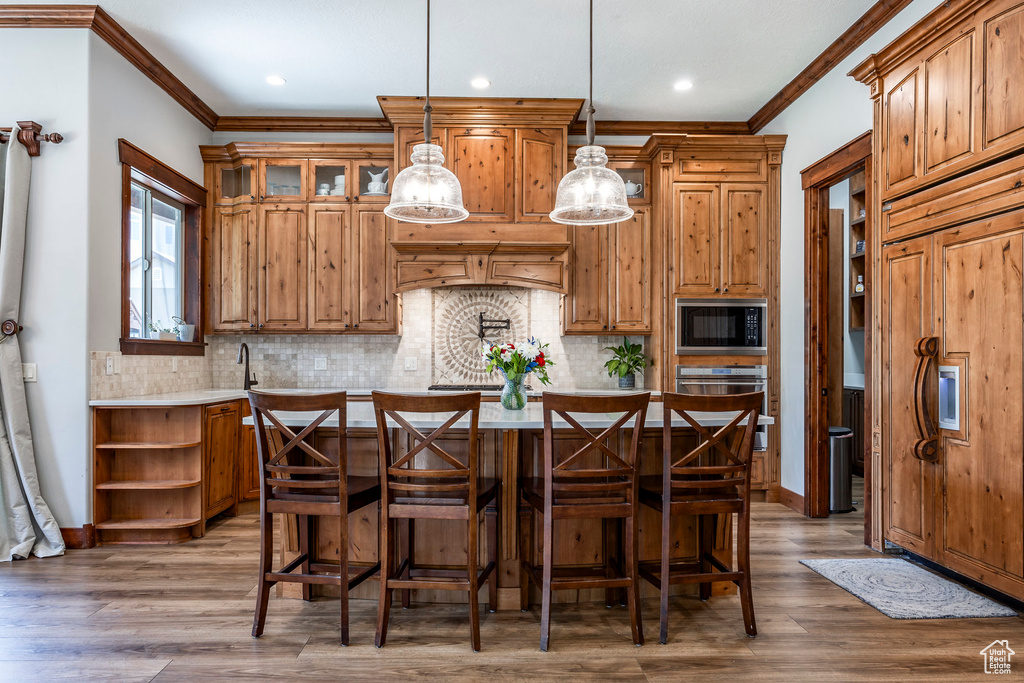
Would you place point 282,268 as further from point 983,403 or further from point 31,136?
point 983,403

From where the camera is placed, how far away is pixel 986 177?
8.71 ft

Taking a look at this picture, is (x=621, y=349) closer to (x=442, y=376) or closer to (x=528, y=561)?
(x=442, y=376)

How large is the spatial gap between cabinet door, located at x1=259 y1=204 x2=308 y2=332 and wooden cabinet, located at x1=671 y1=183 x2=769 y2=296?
10.00ft

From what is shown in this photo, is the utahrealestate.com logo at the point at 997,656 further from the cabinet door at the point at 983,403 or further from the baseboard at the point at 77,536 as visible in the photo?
the baseboard at the point at 77,536

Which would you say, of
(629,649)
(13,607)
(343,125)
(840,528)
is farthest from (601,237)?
(13,607)

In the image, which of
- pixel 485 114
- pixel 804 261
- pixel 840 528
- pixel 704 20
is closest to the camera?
pixel 704 20

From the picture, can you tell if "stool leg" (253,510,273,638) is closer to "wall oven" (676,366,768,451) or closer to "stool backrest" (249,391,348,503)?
"stool backrest" (249,391,348,503)

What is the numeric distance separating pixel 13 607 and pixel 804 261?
16.6 feet

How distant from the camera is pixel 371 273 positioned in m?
4.98

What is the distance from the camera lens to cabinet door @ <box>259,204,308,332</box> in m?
4.97

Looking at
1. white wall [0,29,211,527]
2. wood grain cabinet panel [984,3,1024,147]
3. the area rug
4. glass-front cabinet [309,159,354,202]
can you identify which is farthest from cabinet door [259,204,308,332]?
wood grain cabinet panel [984,3,1024,147]

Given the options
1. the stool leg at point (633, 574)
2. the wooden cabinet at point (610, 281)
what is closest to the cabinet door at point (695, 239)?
the wooden cabinet at point (610, 281)

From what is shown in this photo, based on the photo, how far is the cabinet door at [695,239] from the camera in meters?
4.80

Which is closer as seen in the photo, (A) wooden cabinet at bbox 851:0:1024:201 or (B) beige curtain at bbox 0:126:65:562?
(A) wooden cabinet at bbox 851:0:1024:201
